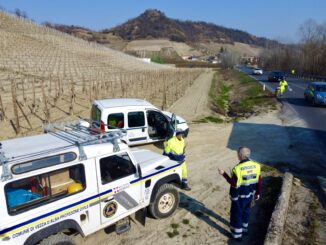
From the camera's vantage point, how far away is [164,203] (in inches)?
267

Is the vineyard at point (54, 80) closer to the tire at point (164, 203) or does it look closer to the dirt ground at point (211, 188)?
the dirt ground at point (211, 188)

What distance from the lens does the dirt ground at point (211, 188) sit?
247 inches

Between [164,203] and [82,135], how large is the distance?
2480mm

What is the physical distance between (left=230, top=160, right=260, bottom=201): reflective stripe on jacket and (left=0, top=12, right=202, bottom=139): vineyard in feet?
38.7

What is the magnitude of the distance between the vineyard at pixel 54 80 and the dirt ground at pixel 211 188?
323 inches

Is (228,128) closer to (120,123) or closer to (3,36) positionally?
(120,123)

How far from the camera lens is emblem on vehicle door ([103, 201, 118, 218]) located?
5.48 m

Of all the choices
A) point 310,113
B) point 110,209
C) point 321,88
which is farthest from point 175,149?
point 321,88

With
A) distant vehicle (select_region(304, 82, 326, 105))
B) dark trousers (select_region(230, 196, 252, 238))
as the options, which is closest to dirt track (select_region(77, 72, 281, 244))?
dark trousers (select_region(230, 196, 252, 238))

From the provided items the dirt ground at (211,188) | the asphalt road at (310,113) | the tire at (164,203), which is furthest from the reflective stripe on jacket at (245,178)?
the asphalt road at (310,113)

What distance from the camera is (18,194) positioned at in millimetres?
4465

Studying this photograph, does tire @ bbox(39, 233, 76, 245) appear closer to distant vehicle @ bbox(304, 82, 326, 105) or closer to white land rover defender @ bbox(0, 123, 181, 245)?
white land rover defender @ bbox(0, 123, 181, 245)

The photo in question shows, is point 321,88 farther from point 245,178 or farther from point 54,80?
point 54,80

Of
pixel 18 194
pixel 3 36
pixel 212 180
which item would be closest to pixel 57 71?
pixel 3 36
